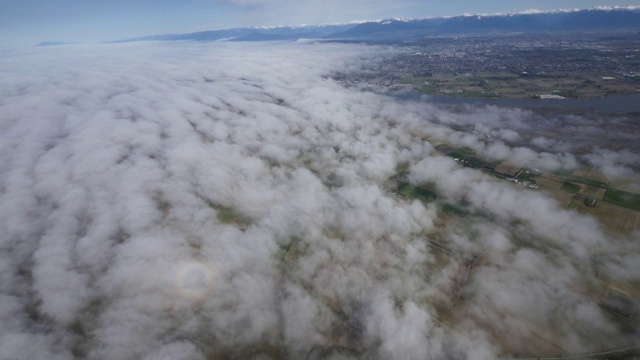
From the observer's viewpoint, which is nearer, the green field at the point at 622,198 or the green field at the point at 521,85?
the green field at the point at 622,198

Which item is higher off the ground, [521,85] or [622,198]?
[521,85]

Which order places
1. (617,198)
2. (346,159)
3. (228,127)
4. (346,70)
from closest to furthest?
(617,198) < (228,127) < (346,159) < (346,70)

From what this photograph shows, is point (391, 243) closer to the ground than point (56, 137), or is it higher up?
closer to the ground

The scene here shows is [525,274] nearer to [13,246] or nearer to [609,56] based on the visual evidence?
[13,246]

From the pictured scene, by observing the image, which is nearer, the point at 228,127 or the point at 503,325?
the point at 503,325

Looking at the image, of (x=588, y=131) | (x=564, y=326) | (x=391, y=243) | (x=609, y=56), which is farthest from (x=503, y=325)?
(x=609, y=56)

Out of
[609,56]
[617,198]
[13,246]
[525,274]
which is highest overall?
[609,56]

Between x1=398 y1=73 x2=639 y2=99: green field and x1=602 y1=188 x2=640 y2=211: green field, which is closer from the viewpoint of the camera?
x1=602 y1=188 x2=640 y2=211: green field

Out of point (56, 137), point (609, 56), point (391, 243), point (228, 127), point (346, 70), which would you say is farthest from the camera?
point (609, 56)

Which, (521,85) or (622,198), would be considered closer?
(622,198)

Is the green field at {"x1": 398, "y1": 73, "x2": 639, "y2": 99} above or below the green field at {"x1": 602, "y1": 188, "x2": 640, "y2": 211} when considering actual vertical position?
above

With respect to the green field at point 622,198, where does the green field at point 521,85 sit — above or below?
above
